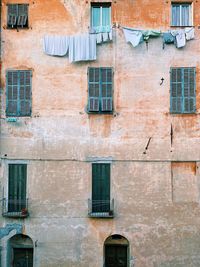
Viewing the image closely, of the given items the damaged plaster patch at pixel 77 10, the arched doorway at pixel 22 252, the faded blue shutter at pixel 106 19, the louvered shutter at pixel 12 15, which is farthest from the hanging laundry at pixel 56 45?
the arched doorway at pixel 22 252

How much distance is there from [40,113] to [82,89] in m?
2.22

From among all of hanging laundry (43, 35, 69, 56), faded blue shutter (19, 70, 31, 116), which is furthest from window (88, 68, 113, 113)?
faded blue shutter (19, 70, 31, 116)

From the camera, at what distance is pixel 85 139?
2205 cm

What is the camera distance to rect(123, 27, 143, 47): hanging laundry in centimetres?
2211

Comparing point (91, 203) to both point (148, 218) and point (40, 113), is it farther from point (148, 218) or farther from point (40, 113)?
point (40, 113)

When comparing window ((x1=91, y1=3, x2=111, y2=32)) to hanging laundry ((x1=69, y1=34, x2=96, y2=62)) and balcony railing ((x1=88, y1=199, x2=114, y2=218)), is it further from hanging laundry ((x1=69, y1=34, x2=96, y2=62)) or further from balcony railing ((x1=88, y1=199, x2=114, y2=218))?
balcony railing ((x1=88, y1=199, x2=114, y2=218))

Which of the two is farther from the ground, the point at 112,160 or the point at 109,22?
the point at 109,22

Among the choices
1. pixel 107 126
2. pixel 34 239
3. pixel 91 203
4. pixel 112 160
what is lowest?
pixel 34 239

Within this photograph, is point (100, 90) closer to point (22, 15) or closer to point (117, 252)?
point (22, 15)

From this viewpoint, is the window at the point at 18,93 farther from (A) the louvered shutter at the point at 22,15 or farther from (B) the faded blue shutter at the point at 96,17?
(B) the faded blue shutter at the point at 96,17

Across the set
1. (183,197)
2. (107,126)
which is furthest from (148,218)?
(107,126)

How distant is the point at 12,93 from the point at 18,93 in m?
0.28

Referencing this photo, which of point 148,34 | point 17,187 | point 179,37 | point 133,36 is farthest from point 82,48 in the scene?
point 17,187

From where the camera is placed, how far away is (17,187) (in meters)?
21.9
